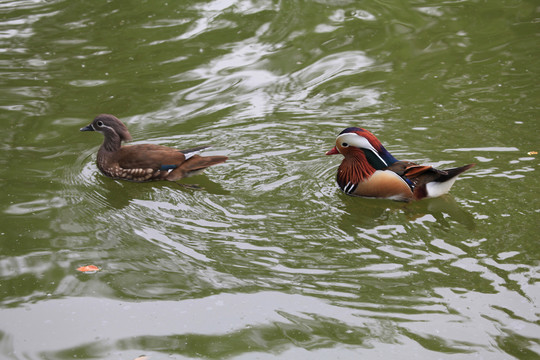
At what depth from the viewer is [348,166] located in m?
7.48

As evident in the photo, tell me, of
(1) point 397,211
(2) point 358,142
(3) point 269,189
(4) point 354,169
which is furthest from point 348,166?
(3) point 269,189

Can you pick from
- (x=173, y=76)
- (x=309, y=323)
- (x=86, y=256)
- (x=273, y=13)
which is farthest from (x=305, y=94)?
(x=309, y=323)

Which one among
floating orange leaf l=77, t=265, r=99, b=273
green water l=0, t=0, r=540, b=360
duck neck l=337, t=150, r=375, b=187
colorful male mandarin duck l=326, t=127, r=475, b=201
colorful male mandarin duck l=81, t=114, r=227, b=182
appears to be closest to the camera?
green water l=0, t=0, r=540, b=360

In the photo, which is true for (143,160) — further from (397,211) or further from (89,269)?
(397,211)

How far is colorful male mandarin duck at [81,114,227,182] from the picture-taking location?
25.3 feet

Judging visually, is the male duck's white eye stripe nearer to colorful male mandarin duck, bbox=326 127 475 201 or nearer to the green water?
colorful male mandarin duck, bbox=326 127 475 201

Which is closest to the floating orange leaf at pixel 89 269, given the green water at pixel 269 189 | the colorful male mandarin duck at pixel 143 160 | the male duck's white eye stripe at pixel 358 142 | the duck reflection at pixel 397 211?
the green water at pixel 269 189

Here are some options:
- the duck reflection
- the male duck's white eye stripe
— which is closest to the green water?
the duck reflection

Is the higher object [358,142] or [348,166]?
[358,142]

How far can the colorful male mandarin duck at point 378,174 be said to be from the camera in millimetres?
7109

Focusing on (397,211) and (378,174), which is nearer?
(397,211)

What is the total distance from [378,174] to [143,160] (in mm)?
2505

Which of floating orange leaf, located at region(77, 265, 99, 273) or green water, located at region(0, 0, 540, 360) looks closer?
green water, located at region(0, 0, 540, 360)

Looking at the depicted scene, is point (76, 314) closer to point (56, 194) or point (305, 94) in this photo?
point (56, 194)
